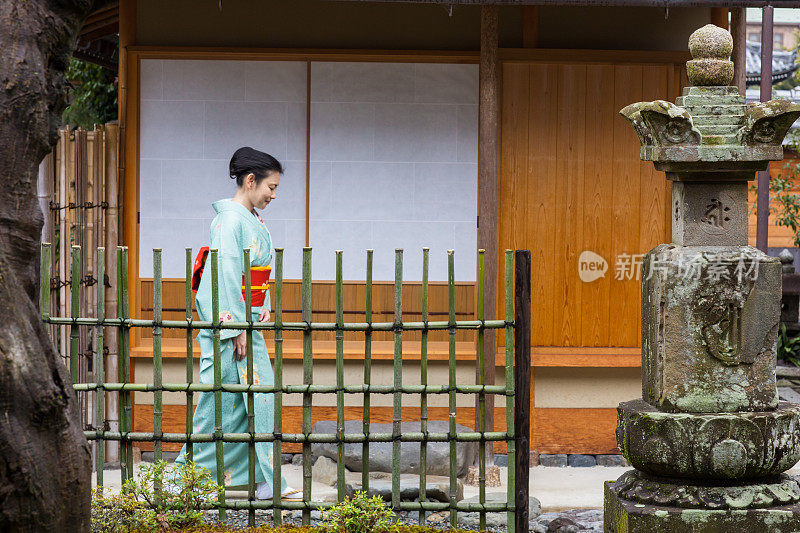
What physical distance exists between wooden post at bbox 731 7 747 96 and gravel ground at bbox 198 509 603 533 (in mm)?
3154

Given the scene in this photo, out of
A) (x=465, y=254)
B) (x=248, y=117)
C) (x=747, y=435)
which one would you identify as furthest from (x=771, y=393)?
(x=248, y=117)

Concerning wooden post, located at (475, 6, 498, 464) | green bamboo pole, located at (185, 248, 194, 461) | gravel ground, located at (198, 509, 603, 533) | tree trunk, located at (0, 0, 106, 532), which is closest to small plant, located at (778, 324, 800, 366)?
wooden post, located at (475, 6, 498, 464)

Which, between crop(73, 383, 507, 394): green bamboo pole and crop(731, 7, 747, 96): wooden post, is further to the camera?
crop(731, 7, 747, 96): wooden post

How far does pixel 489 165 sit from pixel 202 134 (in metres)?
2.19

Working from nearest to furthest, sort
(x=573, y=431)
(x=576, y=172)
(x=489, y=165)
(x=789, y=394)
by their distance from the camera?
(x=489, y=165) < (x=576, y=172) < (x=573, y=431) < (x=789, y=394)

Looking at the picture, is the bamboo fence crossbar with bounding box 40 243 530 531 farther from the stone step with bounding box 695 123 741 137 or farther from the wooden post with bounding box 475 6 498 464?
the wooden post with bounding box 475 6 498 464

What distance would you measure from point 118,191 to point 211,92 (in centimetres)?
101

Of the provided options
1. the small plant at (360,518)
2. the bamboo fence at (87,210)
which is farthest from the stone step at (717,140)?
the bamboo fence at (87,210)

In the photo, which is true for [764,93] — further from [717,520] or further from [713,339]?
[717,520]

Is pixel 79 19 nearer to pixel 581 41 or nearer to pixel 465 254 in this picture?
pixel 465 254

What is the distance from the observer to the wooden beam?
7715 mm

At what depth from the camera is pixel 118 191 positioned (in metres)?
7.49

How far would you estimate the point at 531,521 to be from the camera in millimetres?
6105

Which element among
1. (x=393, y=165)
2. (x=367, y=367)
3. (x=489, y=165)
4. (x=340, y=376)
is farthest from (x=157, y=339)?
(x=393, y=165)
